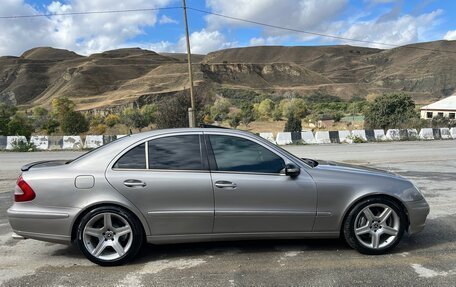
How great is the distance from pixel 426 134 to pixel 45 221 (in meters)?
25.1

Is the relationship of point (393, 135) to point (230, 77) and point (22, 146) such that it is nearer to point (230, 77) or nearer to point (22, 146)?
point (22, 146)

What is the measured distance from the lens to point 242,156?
4711mm

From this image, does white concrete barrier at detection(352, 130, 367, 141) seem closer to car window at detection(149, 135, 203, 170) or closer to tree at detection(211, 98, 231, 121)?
car window at detection(149, 135, 203, 170)

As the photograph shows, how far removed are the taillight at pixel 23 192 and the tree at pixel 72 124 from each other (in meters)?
30.1

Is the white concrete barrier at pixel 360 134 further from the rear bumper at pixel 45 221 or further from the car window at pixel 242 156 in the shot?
the rear bumper at pixel 45 221

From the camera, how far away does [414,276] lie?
13.8 feet

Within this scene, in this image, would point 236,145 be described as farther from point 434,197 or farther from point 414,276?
point 434,197

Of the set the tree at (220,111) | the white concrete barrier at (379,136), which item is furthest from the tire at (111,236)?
the tree at (220,111)

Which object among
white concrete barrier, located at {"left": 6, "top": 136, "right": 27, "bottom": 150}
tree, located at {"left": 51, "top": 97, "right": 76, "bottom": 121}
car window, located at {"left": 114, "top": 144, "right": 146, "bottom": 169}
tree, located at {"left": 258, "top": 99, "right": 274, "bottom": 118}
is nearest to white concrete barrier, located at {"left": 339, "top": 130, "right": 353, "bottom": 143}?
white concrete barrier, located at {"left": 6, "top": 136, "right": 27, "bottom": 150}

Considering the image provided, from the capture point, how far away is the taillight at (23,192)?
451 centimetres

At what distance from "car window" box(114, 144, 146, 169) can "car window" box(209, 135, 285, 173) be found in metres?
0.76

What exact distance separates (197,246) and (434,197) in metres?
5.02

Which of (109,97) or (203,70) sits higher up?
(203,70)

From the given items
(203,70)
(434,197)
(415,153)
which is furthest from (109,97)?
(434,197)
